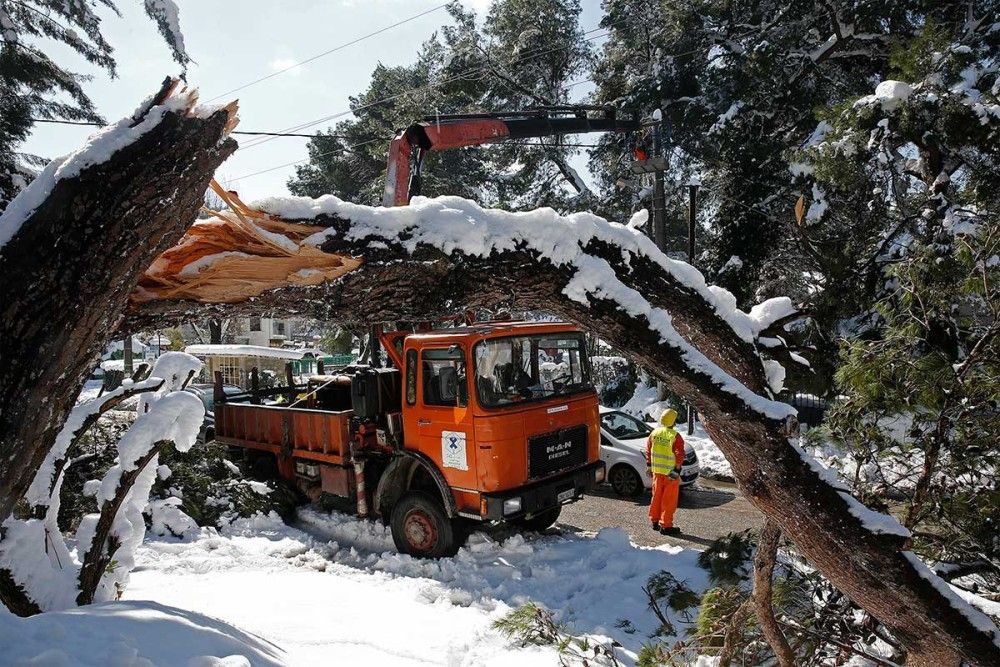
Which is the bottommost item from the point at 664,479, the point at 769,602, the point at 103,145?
the point at 664,479

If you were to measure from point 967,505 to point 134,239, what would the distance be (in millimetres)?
3978

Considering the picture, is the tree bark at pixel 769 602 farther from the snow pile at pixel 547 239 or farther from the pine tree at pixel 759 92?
the pine tree at pixel 759 92

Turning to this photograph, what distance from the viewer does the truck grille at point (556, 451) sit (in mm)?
6977

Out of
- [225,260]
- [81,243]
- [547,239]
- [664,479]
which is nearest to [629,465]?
[664,479]

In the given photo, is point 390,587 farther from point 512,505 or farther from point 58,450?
point 58,450

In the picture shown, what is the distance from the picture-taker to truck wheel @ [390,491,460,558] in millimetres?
6957

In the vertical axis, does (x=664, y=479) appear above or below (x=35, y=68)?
below

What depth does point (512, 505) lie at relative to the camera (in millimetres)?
6535

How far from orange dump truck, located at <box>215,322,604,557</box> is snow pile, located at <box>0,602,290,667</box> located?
3.95 metres

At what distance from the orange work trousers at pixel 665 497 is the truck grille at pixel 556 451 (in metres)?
1.10

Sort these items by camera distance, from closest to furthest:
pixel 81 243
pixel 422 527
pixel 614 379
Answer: pixel 81 243
pixel 422 527
pixel 614 379

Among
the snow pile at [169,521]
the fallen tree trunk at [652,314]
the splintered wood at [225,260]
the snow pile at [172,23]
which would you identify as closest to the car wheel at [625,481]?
the snow pile at [169,521]

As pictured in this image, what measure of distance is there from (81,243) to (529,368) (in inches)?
231

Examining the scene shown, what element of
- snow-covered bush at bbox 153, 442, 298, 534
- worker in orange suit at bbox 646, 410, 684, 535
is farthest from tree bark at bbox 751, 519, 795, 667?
snow-covered bush at bbox 153, 442, 298, 534
